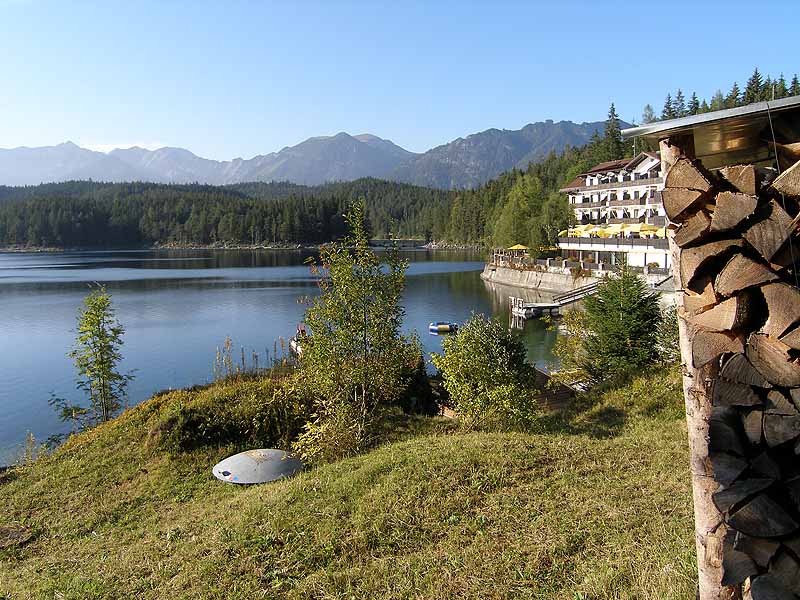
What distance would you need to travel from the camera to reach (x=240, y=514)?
7.09m

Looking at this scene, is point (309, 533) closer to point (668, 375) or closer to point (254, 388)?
point (254, 388)

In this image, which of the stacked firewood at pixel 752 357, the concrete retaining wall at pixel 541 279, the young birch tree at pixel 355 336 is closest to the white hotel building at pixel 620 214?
the concrete retaining wall at pixel 541 279

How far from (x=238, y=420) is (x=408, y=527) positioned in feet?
23.2

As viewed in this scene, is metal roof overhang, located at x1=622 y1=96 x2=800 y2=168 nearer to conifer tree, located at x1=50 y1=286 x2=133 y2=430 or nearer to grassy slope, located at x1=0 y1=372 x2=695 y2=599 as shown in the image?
grassy slope, located at x1=0 y1=372 x2=695 y2=599

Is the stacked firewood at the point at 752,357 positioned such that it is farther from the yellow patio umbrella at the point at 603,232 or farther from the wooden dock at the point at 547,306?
the yellow patio umbrella at the point at 603,232

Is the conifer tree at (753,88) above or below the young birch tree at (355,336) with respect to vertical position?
above

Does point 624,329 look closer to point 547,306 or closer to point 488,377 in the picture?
point 488,377

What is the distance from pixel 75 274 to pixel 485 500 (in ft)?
255

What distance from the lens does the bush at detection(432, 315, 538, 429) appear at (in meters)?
10.3

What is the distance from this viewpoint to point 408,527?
19.6ft

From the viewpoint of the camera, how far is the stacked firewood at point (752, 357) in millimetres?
2578

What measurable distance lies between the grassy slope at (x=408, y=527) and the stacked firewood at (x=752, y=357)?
62.4 inches

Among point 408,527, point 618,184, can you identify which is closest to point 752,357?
point 408,527

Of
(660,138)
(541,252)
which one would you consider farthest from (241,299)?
(660,138)
